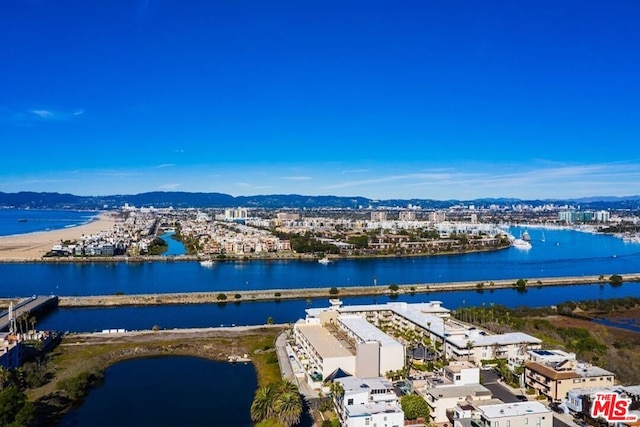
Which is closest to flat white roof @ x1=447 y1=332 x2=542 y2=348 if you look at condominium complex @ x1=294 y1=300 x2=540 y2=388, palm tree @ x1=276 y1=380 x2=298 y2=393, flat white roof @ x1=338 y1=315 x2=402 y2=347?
condominium complex @ x1=294 y1=300 x2=540 y2=388

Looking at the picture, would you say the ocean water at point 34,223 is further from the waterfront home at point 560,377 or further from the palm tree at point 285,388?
the waterfront home at point 560,377

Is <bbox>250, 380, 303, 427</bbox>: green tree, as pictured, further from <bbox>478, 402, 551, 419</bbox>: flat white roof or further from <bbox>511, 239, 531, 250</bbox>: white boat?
<bbox>511, 239, 531, 250</bbox>: white boat

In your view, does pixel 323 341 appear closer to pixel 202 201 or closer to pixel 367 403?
pixel 367 403

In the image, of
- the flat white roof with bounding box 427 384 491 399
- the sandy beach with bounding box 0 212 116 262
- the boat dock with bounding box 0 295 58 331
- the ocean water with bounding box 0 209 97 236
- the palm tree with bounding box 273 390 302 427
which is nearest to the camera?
the palm tree with bounding box 273 390 302 427

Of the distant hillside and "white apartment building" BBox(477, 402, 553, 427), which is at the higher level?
the distant hillside

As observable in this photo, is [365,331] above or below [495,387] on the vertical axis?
above

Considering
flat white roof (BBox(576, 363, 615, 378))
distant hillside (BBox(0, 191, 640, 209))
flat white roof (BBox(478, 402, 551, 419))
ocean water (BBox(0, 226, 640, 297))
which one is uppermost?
distant hillside (BBox(0, 191, 640, 209))

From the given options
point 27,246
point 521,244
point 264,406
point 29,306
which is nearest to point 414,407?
point 264,406
